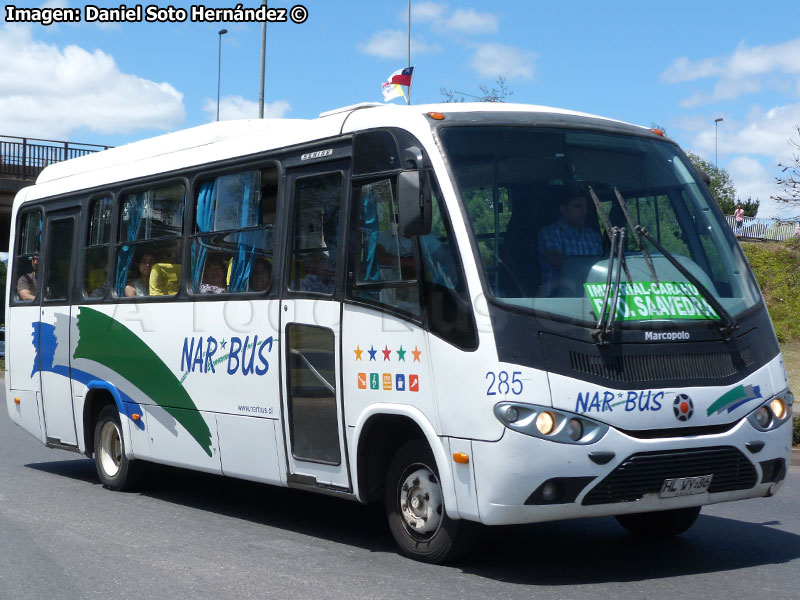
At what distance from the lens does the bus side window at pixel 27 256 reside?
497 inches

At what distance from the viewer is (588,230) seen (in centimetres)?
712

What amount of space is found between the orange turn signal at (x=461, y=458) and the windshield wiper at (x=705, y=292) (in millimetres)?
1818

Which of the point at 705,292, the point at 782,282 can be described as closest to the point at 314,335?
the point at 705,292

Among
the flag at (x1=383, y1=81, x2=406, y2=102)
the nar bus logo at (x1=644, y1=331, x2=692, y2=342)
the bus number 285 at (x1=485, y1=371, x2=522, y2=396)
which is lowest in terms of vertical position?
the bus number 285 at (x1=485, y1=371, x2=522, y2=396)

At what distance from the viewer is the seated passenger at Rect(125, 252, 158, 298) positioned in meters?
10.5

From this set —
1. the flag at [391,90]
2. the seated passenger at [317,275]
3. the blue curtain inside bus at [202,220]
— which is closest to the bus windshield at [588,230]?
the seated passenger at [317,275]

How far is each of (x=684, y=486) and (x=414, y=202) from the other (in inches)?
92.4

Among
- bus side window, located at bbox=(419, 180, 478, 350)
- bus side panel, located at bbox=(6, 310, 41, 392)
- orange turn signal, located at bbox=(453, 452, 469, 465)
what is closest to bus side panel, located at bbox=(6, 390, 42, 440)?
bus side panel, located at bbox=(6, 310, 41, 392)

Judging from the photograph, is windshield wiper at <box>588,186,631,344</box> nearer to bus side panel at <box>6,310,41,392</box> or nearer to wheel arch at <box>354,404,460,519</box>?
wheel arch at <box>354,404,460,519</box>

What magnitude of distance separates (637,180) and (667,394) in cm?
161

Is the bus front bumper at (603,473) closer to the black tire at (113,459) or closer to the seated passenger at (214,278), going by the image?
the seated passenger at (214,278)

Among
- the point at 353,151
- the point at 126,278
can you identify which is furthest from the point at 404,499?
the point at 126,278

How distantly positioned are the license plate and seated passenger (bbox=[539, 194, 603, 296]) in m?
1.34

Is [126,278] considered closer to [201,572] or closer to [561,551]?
[201,572]
